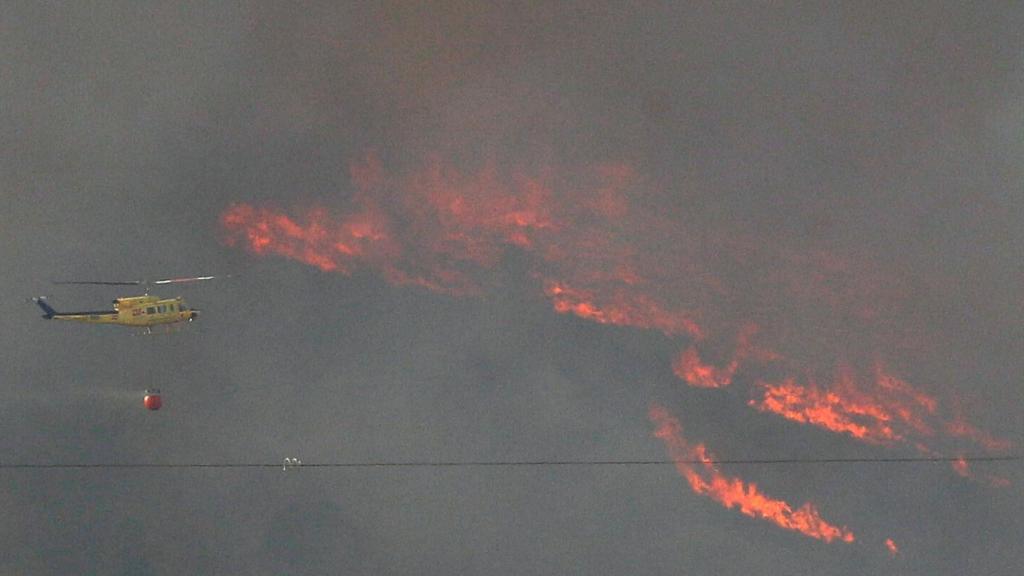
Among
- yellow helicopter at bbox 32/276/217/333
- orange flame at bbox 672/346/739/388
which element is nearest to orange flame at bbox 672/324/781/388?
orange flame at bbox 672/346/739/388

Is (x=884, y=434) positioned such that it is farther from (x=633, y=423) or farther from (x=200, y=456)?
(x=200, y=456)

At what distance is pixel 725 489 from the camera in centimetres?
8756

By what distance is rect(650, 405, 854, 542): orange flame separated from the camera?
287 feet

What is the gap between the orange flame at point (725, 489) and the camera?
87.5 metres

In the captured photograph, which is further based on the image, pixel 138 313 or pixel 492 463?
pixel 492 463

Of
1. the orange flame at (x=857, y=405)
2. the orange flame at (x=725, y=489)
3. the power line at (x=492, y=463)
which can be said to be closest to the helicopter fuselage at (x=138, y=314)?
the power line at (x=492, y=463)

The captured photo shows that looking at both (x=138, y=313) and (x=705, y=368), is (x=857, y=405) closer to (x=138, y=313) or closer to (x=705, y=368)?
(x=705, y=368)

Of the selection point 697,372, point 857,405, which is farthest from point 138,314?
point 857,405

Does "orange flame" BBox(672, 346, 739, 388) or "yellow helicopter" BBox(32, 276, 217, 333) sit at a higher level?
"yellow helicopter" BBox(32, 276, 217, 333)

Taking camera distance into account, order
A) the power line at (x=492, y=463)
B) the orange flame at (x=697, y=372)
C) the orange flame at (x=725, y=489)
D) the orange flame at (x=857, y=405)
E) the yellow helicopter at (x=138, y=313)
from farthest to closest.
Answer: the orange flame at (x=857, y=405), the orange flame at (x=697, y=372), the orange flame at (x=725, y=489), the power line at (x=492, y=463), the yellow helicopter at (x=138, y=313)

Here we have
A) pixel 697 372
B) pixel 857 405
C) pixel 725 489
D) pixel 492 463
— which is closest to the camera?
pixel 492 463

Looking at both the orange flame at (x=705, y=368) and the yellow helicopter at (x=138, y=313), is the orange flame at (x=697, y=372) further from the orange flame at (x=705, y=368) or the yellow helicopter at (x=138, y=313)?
the yellow helicopter at (x=138, y=313)

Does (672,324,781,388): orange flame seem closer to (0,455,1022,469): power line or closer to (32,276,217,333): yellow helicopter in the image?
(0,455,1022,469): power line

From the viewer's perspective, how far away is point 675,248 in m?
88.0
